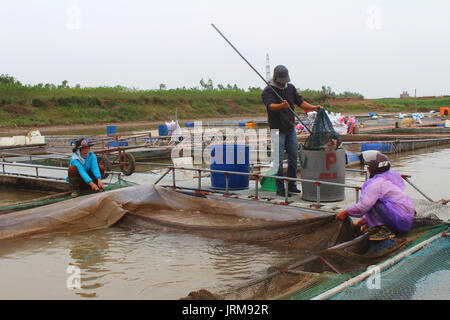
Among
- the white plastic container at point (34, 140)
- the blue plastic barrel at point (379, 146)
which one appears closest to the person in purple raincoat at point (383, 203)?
the blue plastic barrel at point (379, 146)

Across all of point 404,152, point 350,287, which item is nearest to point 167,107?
point 404,152

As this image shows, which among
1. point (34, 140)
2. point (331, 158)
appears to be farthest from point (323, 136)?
point (34, 140)

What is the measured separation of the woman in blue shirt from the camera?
319 inches

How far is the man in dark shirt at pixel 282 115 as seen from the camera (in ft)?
23.7

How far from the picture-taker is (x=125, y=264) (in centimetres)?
596

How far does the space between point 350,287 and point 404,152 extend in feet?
57.6

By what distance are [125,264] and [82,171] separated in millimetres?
2691

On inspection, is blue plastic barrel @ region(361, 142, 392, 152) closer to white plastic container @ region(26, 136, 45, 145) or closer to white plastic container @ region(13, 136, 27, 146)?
white plastic container @ region(26, 136, 45, 145)

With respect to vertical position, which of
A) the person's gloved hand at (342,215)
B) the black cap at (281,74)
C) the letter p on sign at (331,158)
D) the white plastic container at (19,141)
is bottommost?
the person's gloved hand at (342,215)

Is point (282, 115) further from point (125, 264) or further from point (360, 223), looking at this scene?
point (125, 264)

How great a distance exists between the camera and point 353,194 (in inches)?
298

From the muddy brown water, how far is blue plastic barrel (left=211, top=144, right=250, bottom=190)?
5.39 ft

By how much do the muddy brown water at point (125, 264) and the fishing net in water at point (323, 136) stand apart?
1874mm

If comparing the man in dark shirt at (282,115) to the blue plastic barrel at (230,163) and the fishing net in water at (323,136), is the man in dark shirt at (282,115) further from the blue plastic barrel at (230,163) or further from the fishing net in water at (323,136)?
the blue plastic barrel at (230,163)
